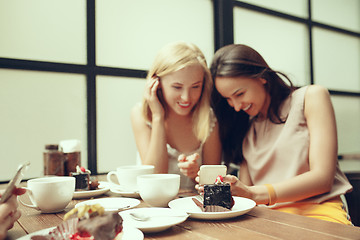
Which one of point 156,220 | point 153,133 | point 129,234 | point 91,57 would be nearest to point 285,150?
point 153,133

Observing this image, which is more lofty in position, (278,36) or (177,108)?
(278,36)

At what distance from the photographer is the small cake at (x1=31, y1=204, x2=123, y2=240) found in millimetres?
520

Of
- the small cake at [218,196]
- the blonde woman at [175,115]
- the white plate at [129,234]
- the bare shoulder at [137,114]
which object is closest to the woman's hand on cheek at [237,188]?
the small cake at [218,196]

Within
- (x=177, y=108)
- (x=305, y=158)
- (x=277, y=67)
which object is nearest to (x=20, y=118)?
(x=177, y=108)

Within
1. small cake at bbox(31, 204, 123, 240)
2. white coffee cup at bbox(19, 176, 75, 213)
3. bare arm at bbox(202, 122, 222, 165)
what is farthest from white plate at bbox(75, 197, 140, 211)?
bare arm at bbox(202, 122, 222, 165)

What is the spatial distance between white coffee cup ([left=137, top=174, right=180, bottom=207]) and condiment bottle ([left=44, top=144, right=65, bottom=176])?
2.20ft

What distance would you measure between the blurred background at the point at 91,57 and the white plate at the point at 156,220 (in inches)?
49.7

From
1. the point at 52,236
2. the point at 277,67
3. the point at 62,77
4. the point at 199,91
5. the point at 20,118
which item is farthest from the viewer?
the point at 277,67

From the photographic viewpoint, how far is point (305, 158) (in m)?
1.39

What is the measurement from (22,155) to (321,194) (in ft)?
5.27

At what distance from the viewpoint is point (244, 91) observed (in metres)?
1.46

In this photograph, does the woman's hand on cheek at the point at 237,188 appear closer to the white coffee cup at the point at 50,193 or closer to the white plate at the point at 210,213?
the white plate at the point at 210,213

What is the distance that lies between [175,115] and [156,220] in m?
1.16

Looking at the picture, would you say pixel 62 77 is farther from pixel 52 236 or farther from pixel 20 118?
pixel 52 236
